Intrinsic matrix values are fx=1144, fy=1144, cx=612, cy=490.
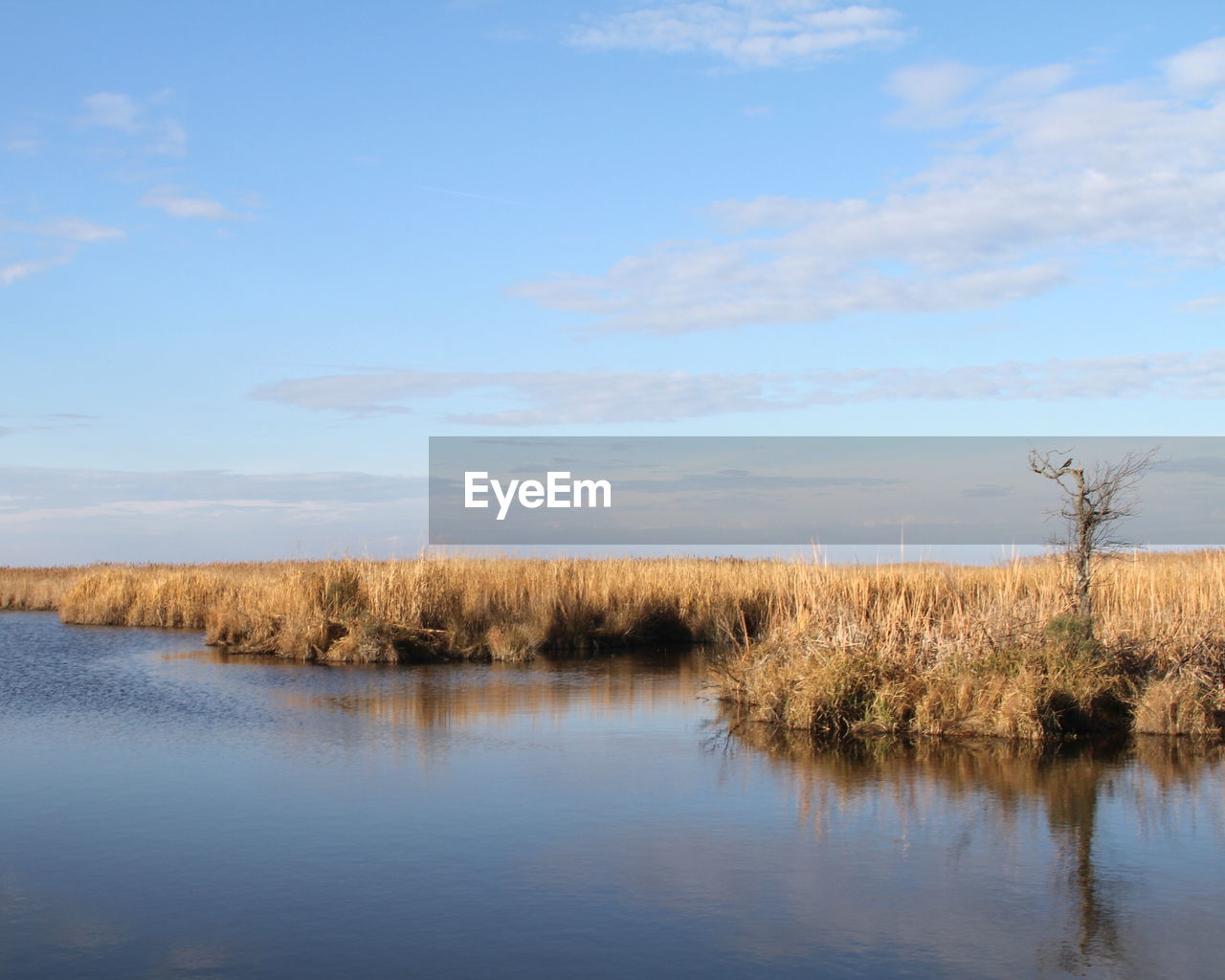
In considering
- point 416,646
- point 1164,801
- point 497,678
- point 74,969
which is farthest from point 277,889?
point 416,646

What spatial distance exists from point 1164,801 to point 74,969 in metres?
6.76

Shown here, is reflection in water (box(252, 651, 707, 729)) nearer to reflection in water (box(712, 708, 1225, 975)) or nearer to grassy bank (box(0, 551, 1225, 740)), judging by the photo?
grassy bank (box(0, 551, 1225, 740))

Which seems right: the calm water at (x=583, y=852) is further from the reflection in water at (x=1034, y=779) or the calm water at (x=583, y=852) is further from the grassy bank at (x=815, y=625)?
the grassy bank at (x=815, y=625)

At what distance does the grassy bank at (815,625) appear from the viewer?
1041 cm

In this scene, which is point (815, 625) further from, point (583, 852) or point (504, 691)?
point (583, 852)

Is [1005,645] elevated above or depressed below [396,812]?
above

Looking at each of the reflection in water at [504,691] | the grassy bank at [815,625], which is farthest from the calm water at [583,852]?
the grassy bank at [815,625]

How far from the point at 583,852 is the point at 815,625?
229 inches

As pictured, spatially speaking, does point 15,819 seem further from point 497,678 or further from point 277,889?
point 497,678

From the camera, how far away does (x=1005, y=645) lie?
11.1 m

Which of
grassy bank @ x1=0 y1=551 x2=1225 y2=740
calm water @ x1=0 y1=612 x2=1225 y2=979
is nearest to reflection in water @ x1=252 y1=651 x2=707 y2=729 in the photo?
calm water @ x1=0 y1=612 x2=1225 y2=979

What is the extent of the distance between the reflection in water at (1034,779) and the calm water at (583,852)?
0.10 feet

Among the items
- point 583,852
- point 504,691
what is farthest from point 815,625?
point 583,852

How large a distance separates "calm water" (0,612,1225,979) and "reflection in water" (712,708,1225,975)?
1.2 inches
